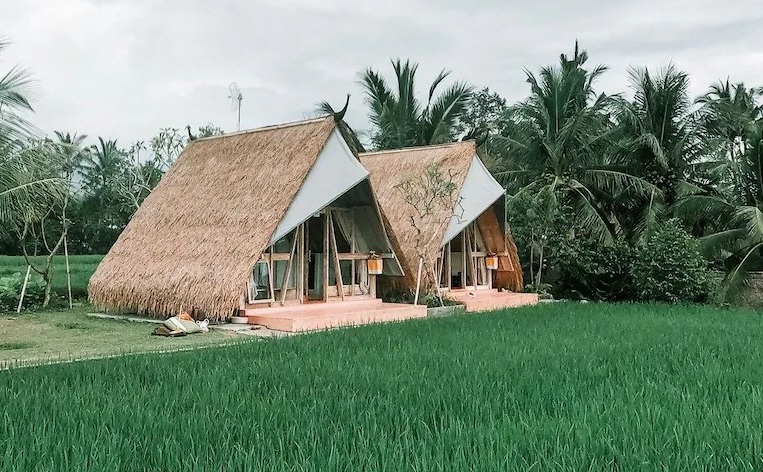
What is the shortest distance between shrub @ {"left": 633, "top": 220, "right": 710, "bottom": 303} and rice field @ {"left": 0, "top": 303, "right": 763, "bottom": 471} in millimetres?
5648

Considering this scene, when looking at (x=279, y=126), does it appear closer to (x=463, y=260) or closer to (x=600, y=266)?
(x=463, y=260)

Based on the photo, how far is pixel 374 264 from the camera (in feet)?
36.8

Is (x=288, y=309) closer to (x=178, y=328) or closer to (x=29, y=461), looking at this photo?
(x=178, y=328)

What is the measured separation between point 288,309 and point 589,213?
744 centimetres

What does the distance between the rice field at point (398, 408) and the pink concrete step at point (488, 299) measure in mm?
5236

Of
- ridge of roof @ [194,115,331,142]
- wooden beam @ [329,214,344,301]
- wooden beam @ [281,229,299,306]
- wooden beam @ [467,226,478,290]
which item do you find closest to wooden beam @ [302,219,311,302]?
wooden beam @ [281,229,299,306]

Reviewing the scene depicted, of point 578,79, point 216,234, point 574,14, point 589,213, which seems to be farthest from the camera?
point 578,79

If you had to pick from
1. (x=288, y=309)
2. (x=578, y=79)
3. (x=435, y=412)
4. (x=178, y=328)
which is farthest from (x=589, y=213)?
(x=435, y=412)

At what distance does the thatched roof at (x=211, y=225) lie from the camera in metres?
8.87

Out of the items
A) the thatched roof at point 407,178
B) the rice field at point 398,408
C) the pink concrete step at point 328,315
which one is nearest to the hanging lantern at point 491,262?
the thatched roof at point 407,178

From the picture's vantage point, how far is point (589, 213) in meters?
14.6

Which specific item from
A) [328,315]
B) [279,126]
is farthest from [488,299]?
[279,126]

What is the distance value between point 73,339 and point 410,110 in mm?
12765

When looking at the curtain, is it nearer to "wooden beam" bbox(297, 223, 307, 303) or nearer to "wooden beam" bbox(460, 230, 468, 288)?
"wooden beam" bbox(297, 223, 307, 303)
